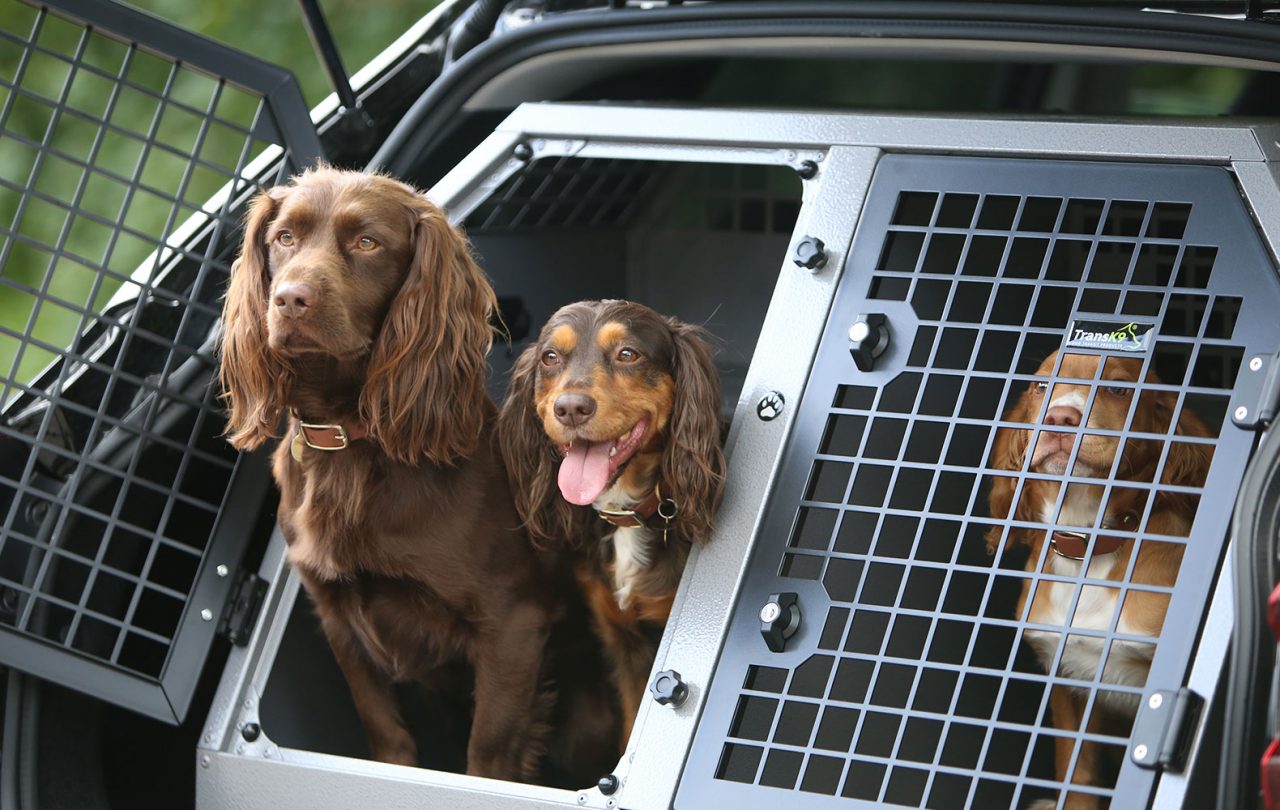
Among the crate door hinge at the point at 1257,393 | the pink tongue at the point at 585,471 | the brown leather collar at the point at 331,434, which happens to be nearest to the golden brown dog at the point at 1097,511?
the crate door hinge at the point at 1257,393

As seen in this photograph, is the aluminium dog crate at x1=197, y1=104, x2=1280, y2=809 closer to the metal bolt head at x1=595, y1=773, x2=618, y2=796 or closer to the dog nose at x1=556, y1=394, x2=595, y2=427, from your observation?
the metal bolt head at x1=595, y1=773, x2=618, y2=796

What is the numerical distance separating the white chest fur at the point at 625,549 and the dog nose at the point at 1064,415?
2.38 feet

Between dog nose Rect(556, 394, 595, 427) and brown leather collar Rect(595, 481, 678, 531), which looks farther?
brown leather collar Rect(595, 481, 678, 531)

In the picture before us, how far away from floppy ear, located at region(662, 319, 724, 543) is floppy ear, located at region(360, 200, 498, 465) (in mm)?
363

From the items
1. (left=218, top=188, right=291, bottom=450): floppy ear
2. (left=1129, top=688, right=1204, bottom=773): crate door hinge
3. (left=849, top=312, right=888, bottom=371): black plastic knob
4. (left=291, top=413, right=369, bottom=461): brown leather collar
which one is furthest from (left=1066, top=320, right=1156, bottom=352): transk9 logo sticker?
(left=218, top=188, right=291, bottom=450): floppy ear

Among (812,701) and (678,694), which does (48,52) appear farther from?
(812,701)

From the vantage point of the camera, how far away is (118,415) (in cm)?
280

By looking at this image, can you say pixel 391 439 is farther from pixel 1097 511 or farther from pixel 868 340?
pixel 1097 511

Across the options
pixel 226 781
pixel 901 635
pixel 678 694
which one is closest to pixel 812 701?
pixel 678 694

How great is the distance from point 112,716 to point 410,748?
1.99 ft

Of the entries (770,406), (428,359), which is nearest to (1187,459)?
(770,406)

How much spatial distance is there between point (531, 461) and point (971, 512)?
30.2 inches

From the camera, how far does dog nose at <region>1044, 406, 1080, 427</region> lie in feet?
7.41

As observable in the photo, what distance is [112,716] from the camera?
283cm
